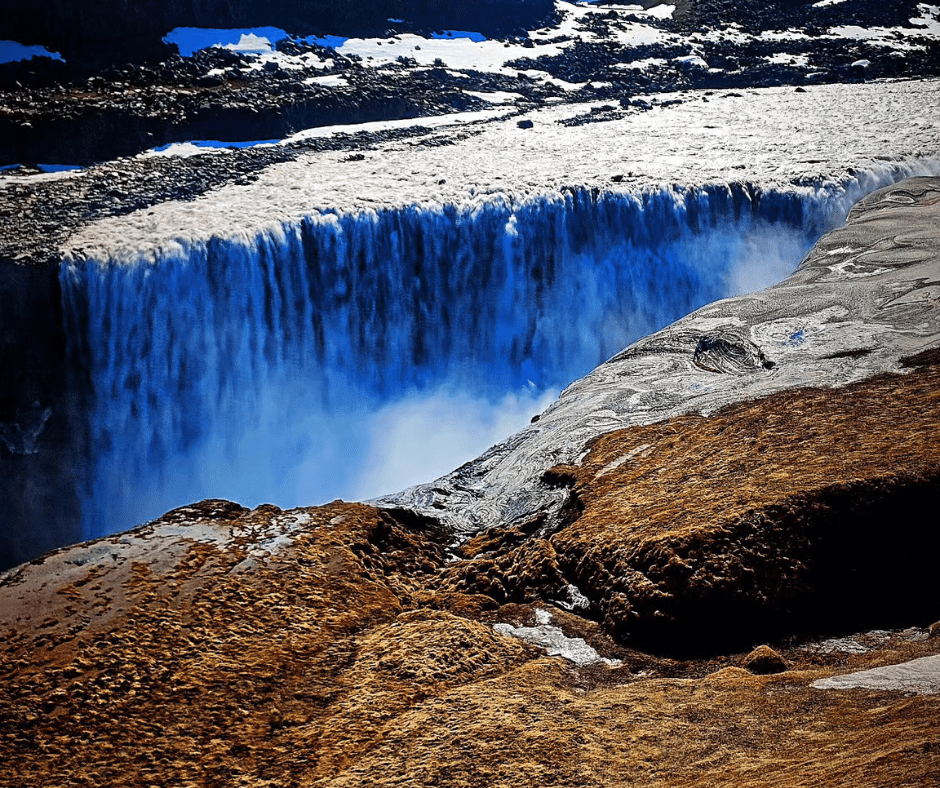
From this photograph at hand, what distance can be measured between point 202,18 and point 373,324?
14.7 m

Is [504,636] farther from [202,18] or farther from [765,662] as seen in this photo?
[202,18]

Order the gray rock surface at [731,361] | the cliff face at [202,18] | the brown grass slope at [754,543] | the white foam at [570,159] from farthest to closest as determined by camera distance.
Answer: the cliff face at [202,18] < the white foam at [570,159] < the gray rock surface at [731,361] < the brown grass slope at [754,543]

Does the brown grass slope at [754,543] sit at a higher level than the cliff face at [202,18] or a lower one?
lower

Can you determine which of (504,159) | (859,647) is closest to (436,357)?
(504,159)

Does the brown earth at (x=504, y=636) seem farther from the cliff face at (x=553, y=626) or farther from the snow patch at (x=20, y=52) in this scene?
the snow patch at (x=20, y=52)

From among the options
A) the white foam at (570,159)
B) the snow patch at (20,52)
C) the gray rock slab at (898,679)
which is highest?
the snow patch at (20,52)

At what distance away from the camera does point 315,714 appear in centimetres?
407

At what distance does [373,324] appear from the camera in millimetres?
15750

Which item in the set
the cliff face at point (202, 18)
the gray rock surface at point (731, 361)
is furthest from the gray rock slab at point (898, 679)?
the cliff face at point (202, 18)

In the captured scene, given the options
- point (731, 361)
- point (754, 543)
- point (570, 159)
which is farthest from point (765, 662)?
point (570, 159)

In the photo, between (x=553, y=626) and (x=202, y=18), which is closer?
(x=553, y=626)

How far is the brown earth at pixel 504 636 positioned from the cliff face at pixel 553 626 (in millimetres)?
16

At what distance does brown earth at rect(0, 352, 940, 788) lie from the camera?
11.5 ft

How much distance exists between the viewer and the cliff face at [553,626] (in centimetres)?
354
